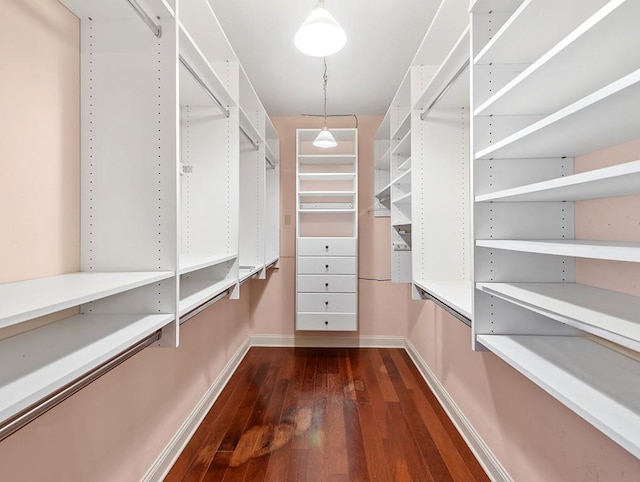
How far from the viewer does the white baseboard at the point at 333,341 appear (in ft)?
11.8

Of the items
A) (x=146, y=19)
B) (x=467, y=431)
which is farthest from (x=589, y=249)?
(x=467, y=431)

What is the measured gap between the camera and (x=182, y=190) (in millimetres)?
1971

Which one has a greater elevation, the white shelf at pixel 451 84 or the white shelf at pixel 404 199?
the white shelf at pixel 451 84

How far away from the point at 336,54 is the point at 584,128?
6.47ft

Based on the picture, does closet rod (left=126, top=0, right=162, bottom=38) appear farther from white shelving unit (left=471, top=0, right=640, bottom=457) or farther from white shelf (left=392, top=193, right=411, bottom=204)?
white shelf (left=392, top=193, right=411, bottom=204)

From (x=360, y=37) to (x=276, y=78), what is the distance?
0.86 metres

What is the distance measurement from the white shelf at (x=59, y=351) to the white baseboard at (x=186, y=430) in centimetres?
95

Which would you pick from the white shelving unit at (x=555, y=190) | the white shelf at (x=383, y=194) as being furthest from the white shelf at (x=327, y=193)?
the white shelving unit at (x=555, y=190)

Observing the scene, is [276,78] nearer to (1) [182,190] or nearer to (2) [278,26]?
(2) [278,26]

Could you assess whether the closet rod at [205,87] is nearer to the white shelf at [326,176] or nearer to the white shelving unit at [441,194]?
the white shelving unit at [441,194]

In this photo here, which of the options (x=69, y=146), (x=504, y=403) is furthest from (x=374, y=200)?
(x=69, y=146)

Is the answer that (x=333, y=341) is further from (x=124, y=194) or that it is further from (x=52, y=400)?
(x=52, y=400)

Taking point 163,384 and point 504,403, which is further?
point 163,384

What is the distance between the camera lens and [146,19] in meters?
1.10
